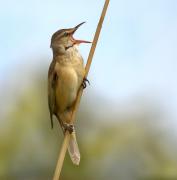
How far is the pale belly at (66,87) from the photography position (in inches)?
165

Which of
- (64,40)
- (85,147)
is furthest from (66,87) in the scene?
(85,147)

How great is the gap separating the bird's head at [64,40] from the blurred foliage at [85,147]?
3532mm

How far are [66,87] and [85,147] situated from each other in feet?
13.3

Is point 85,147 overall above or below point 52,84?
below

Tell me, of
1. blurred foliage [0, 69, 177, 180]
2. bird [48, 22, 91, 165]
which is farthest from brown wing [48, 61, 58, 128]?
blurred foliage [0, 69, 177, 180]

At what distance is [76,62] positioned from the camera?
4.24 metres

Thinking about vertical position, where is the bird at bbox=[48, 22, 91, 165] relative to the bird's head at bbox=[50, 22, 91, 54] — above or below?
below

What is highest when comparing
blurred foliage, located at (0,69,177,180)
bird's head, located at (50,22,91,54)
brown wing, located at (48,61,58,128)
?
bird's head, located at (50,22,91,54)

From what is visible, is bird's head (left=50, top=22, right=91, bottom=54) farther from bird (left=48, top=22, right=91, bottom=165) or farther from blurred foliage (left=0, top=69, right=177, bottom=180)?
blurred foliage (left=0, top=69, right=177, bottom=180)

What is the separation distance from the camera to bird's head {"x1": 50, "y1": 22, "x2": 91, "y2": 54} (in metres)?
4.27

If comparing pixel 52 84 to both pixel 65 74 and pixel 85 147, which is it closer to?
pixel 65 74

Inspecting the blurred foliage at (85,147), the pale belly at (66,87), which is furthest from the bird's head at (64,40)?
the blurred foliage at (85,147)

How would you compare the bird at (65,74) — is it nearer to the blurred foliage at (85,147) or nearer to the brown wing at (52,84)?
the brown wing at (52,84)

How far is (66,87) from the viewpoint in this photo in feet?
14.0
